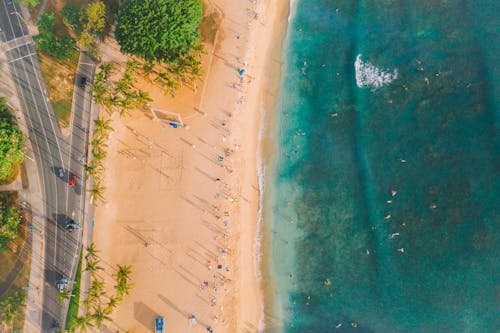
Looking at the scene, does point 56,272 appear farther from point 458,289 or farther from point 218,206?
point 458,289

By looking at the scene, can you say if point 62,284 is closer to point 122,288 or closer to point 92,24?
point 122,288

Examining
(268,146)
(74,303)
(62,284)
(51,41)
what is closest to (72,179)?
(62,284)

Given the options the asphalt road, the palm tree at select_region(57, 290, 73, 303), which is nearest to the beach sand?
the asphalt road

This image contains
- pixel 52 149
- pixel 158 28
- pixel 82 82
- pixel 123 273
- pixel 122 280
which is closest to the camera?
pixel 122 280

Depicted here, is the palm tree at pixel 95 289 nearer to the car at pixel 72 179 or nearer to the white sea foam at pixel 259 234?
the car at pixel 72 179

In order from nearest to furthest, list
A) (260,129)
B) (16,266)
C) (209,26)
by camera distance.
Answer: (16,266) → (260,129) → (209,26)

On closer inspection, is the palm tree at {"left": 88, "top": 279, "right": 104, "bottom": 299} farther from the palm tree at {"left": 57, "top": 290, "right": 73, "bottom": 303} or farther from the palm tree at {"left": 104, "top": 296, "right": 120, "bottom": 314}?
the palm tree at {"left": 57, "top": 290, "right": 73, "bottom": 303}

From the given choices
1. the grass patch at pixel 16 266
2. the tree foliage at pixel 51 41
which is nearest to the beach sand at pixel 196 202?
the grass patch at pixel 16 266
